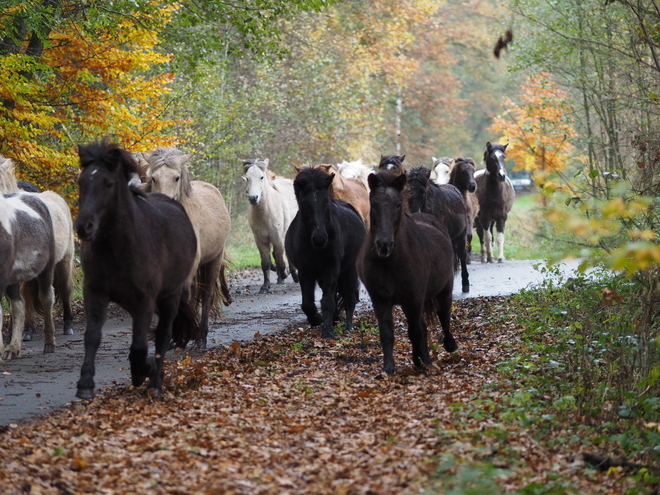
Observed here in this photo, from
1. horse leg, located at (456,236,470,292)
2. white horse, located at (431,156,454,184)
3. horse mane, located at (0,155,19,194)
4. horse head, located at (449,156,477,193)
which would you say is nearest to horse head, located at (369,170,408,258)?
horse mane, located at (0,155,19,194)

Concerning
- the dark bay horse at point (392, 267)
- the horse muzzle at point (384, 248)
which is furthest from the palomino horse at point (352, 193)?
the horse muzzle at point (384, 248)

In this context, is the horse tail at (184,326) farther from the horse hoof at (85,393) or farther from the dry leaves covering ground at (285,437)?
the horse hoof at (85,393)

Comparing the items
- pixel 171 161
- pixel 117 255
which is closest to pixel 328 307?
pixel 171 161

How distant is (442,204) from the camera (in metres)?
15.7

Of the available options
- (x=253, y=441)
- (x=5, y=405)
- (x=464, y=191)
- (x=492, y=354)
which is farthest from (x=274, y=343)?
(x=464, y=191)

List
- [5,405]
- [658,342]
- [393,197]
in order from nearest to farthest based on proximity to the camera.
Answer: [658,342] → [5,405] → [393,197]

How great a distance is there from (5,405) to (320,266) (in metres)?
4.87

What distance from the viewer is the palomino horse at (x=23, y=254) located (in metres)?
10.4

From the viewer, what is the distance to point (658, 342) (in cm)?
543

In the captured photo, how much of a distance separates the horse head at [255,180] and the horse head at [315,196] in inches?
261

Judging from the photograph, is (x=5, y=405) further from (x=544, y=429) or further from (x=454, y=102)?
(x=454, y=102)

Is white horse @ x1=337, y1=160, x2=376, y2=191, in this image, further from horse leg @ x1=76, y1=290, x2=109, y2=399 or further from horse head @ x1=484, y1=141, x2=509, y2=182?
horse leg @ x1=76, y1=290, x2=109, y2=399

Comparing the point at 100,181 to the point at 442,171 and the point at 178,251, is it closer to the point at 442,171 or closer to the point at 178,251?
the point at 178,251

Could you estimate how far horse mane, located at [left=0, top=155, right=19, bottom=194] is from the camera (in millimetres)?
12297
